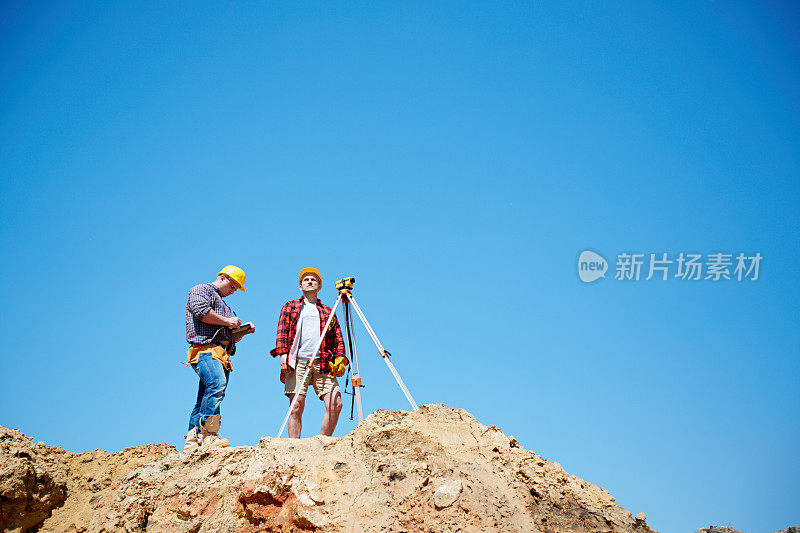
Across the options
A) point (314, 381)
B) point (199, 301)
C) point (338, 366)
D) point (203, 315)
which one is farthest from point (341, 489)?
point (199, 301)

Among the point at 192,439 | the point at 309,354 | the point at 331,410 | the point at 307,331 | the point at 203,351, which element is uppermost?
the point at 307,331

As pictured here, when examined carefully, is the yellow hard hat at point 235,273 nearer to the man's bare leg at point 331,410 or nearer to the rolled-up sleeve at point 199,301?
the rolled-up sleeve at point 199,301

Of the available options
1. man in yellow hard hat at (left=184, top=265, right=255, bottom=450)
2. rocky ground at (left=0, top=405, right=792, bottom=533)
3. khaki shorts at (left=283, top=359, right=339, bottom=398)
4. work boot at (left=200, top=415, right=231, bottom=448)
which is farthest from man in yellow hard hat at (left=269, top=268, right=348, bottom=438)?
rocky ground at (left=0, top=405, right=792, bottom=533)

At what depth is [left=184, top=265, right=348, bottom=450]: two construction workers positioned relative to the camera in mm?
7391

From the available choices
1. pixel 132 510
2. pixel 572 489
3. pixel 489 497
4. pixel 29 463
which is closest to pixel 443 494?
pixel 489 497

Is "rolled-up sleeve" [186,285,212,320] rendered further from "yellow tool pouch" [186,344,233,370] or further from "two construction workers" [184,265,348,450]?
"yellow tool pouch" [186,344,233,370]

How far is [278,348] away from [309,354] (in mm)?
476

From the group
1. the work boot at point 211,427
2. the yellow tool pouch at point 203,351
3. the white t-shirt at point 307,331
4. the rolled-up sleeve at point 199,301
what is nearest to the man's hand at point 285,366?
the white t-shirt at point 307,331

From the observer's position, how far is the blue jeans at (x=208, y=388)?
730 cm

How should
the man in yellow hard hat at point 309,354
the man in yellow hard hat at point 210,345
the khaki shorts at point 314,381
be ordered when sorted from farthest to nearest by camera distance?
the khaki shorts at point 314,381, the man in yellow hard hat at point 309,354, the man in yellow hard hat at point 210,345

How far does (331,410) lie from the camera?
7816 millimetres

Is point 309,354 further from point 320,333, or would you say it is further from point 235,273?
point 235,273

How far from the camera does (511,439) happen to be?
6.13m

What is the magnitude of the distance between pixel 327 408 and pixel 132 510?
107 inches
